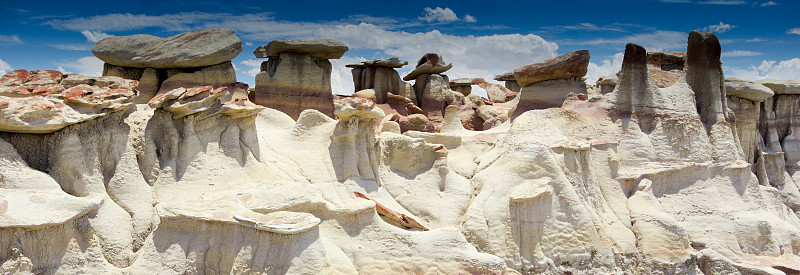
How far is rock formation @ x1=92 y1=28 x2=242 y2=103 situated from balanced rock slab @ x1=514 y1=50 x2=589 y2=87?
18.1 ft

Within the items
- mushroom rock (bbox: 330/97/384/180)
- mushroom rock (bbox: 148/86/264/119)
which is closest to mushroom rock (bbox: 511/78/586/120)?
mushroom rock (bbox: 330/97/384/180)

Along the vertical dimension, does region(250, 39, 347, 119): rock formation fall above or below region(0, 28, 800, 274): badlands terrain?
above

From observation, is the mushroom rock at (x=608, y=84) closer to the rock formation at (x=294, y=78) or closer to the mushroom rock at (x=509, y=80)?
the rock formation at (x=294, y=78)

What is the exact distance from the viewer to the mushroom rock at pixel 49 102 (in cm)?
520

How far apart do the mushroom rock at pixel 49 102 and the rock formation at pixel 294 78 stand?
22.3 feet

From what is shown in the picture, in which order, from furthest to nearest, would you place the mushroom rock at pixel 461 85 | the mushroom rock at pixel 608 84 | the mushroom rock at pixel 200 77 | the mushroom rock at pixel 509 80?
the mushroom rock at pixel 509 80
the mushroom rock at pixel 461 85
the mushroom rock at pixel 608 84
the mushroom rock at pixel 200 77

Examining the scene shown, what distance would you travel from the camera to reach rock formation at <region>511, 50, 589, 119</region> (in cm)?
1103

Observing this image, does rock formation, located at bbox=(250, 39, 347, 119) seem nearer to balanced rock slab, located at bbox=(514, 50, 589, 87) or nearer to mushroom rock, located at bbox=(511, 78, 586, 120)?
balanced rock slab, located at bbox=(514, 50, 589, 87)

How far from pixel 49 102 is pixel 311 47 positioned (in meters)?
8.01

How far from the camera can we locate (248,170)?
6.85 m

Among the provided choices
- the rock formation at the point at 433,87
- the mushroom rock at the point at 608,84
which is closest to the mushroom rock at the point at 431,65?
the rock formation at the point at 433,87

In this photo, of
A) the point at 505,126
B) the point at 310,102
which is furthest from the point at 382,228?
the point at 310,102

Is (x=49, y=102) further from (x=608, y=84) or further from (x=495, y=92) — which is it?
(x=495, y=92)

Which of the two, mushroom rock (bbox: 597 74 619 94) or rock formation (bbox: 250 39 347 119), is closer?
mushroom rock (bbox: 597 74 619 94)
